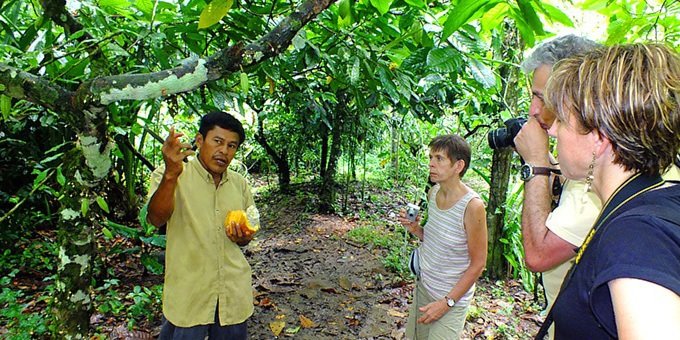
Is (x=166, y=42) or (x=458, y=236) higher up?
(x=166, y=42)

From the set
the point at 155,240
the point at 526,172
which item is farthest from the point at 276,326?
the point at 526,172

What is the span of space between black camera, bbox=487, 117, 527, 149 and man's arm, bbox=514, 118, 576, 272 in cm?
16

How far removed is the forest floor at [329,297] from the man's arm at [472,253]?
1246mm

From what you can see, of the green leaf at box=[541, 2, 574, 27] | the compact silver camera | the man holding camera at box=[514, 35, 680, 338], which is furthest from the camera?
the compact silver camera

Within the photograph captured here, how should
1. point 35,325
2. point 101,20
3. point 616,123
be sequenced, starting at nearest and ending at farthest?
point 616,123, point 101,20, point 35,325

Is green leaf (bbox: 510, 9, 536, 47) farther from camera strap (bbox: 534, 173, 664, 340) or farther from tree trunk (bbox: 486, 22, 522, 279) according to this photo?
tree trunk (bbox: 486, 22, 522, 279)

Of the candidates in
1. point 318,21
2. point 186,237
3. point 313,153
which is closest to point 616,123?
point 318,21

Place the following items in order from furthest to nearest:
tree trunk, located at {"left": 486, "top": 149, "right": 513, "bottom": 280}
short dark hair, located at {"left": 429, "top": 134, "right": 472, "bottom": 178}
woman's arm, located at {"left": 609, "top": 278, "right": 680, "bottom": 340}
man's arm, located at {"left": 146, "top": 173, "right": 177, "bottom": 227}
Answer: tree trunk, located at {"left": 486, "top": 149, "right": 513, "bottom": 280}, short dark hair, located at {"left": 429, "top": 134, "right": 472, "bottom": 178}, man's arm, located at {"left": 146, "top": 173, "right": 177, "bottom": 227}, woman's arm, located at {"left": 609, "top": 278, "right": 680, "bottom": 340}

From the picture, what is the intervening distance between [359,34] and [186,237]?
133cm

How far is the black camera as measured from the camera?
183 centimetres

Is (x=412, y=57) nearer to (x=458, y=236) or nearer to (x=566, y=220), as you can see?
(x=566, y=220)

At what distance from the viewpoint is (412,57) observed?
1536 mm

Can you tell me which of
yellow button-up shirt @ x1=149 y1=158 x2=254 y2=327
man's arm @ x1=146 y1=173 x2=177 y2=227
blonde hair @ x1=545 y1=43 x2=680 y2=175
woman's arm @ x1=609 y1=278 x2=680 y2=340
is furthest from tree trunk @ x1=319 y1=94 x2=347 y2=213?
woman's arm @ x1=609 y1=278 x2=680 y2=340

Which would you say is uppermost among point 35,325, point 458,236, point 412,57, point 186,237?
point 412,57
